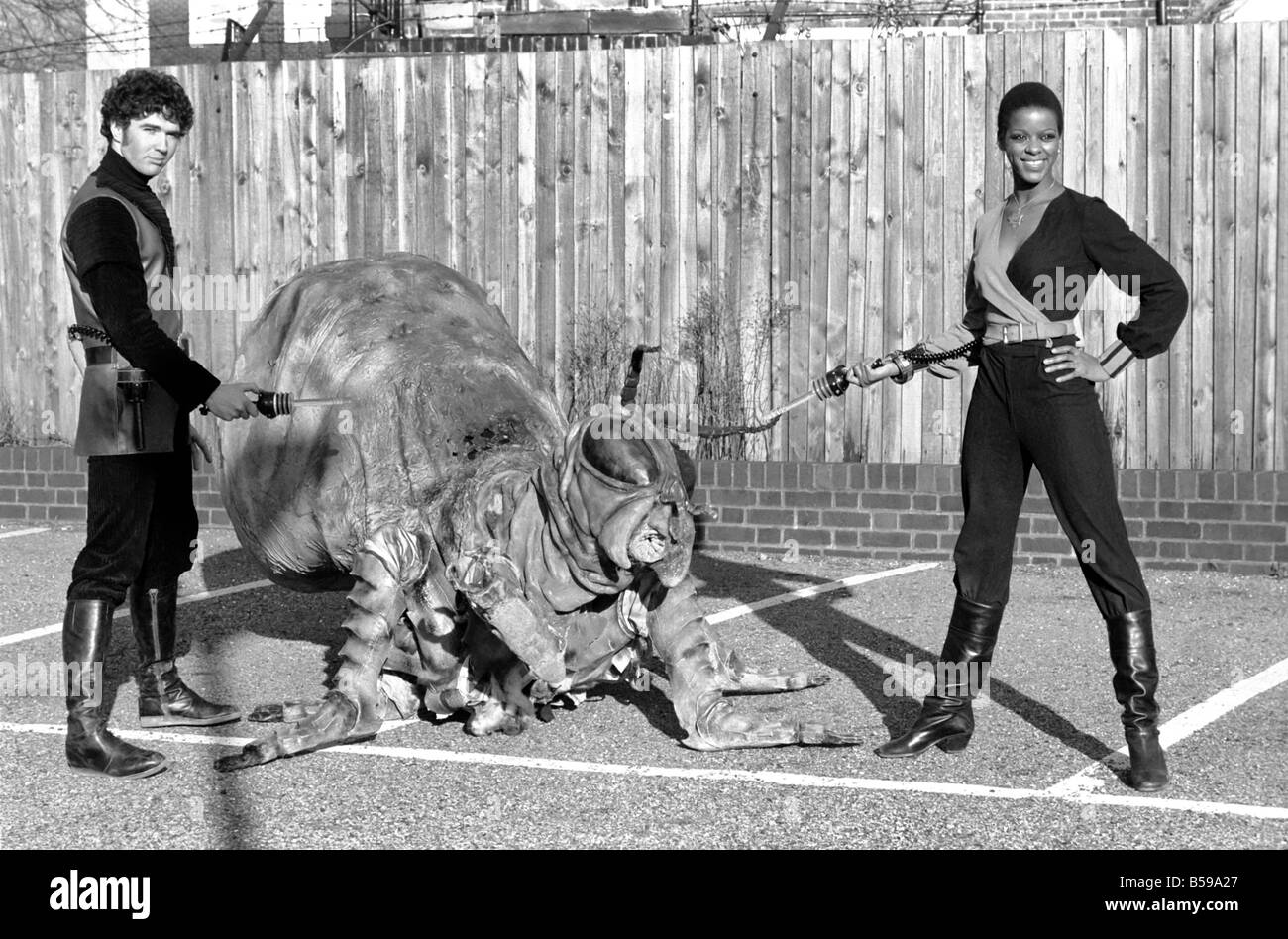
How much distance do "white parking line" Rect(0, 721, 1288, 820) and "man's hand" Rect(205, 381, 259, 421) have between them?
1.20 meters

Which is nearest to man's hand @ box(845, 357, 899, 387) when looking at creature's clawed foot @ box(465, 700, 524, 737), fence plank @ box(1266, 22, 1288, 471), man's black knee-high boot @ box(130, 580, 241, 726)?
creature's clawed foot @ box(465, 700, 524, 737)

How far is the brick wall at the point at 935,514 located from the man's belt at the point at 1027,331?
4.20 metres

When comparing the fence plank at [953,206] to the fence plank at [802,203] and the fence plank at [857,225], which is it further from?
the fence plank at [802,203]

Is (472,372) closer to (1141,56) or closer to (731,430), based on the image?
(731,430)

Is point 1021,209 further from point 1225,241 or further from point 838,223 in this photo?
point 838,223

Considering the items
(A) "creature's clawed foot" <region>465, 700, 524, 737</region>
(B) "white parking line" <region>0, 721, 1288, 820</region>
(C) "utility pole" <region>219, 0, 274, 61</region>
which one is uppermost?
(C) "utility pole" <region>219, 0, 274, 61</region>

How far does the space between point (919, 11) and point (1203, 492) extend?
8755 millimetres

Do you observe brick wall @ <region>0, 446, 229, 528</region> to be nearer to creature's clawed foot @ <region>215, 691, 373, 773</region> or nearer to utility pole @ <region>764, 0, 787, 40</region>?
creature's clawed foot @ <region>215, 691, 373, 773</region>

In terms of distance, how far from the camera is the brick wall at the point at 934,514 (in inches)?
399

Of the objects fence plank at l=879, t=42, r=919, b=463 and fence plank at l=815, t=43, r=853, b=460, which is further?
fence plank at l=815, t=43, r=853, b=460

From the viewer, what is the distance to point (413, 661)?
6727 millimetres

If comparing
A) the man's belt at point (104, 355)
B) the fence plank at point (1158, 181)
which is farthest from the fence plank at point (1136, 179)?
the man's belt at point (104, 355)

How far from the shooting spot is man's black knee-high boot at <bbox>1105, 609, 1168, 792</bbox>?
5952 mm

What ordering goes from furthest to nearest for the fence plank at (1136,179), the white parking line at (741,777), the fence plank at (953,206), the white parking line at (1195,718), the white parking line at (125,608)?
the fence plank at (953,206) < the fence plank at (1136,179) < the white parking line at (125,608) < the white parking line at (1195,718) < the white parking line at (741,777)
